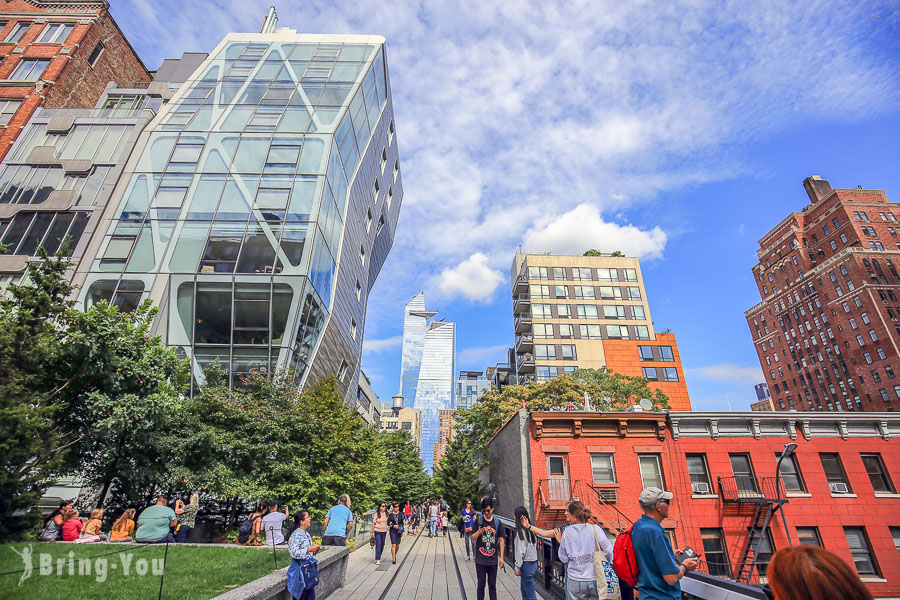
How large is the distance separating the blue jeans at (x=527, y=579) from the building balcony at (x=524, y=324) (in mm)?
45522

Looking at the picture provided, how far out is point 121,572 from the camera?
495 cm

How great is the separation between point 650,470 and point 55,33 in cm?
5782

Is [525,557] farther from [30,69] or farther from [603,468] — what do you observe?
[30,69]

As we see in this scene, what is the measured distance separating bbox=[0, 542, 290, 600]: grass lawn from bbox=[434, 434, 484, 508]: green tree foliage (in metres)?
34.2

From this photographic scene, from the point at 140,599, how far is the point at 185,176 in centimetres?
3066

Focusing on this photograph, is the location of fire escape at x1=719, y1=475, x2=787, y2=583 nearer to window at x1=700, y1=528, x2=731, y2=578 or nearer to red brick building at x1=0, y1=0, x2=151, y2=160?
window at x1=700, y1=528, x2=731, y2=578

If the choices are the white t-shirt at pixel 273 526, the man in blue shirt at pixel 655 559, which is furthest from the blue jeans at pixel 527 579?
the white t-shirt at pixel 273 526

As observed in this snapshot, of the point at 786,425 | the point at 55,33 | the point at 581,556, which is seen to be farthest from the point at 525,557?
the point at 55,33

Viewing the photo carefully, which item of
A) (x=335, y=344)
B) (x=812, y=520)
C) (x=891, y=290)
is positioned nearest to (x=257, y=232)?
(x=335, y=344)

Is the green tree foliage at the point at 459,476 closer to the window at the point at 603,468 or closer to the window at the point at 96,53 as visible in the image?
the window at the point at 603,468

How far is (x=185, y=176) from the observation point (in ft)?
94.3

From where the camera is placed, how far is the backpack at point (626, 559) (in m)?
3.96

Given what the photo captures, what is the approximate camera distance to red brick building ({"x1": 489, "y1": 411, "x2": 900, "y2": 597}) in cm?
1691

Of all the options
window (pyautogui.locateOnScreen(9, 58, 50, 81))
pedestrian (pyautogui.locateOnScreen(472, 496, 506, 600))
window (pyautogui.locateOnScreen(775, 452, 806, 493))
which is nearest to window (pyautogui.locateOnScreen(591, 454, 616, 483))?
window (pyautogui.locateOnScreen(775, 452, 806, 493))
